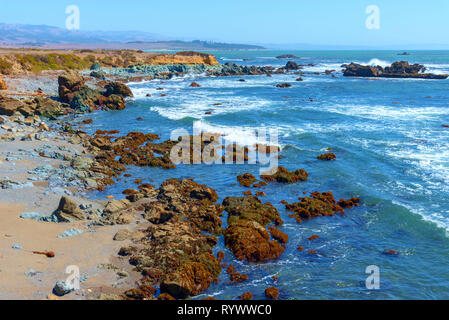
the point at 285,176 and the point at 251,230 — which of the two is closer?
the point at 251,230

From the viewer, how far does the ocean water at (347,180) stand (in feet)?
36.6

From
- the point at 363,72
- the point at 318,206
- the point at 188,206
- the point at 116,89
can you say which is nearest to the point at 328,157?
the point at 318,206

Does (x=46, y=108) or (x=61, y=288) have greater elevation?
(x=46, y=108)

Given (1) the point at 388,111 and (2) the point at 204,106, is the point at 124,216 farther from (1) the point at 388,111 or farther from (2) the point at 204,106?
(1) the point at 388,111

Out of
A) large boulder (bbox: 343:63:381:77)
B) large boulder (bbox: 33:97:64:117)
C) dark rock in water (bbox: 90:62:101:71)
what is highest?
large boulder (bbox: 343:63:381:77)

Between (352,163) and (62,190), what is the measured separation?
17129 millimetres

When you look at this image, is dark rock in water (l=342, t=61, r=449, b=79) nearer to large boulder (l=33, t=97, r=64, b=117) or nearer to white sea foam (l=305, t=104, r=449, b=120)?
white sea foam (l=305, t=104, r=449, b=120)

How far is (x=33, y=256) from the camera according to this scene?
10867 millimetres

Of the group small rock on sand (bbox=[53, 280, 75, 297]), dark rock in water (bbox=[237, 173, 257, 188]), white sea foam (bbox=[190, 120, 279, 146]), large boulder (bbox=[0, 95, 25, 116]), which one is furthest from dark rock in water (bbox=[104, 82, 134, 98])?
small rock on sand (bbox=[53, 280, 75, 297])

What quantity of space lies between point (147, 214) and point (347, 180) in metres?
11.4

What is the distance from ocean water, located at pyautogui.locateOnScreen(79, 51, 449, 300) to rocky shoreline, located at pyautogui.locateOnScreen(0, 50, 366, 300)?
24.0 inches

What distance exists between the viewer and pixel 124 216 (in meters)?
14.2

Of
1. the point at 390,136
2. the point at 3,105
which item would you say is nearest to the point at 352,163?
the point at 390,136

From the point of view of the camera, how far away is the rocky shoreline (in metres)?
10.7
